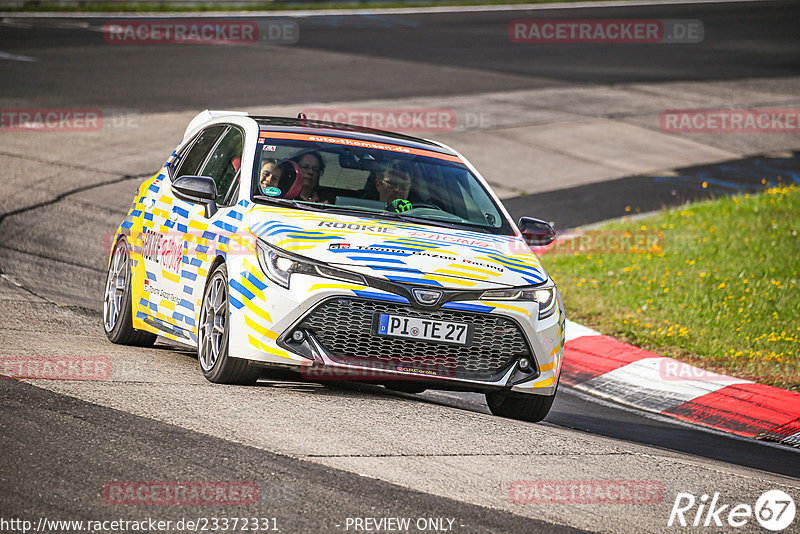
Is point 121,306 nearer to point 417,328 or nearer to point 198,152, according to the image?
point 198,152

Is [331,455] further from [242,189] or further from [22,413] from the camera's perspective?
[242,189]

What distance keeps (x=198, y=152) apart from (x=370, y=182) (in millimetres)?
1523

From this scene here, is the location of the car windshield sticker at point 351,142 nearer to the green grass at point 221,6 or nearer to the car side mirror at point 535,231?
the car side mirror at point 535,231

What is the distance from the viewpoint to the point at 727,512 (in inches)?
219

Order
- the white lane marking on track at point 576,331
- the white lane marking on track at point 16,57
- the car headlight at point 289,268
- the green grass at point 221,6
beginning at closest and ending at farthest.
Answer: the car headlight at point 289,268, the white lane marking on track at point 576,331, the white lane marking on track at point 16,57, the green grass at point 221,6

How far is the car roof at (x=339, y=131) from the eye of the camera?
839 cm

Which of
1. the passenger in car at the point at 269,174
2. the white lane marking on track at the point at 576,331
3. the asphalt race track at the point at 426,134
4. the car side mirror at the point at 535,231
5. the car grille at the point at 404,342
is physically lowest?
the white lane marking on track at the point at 576,331

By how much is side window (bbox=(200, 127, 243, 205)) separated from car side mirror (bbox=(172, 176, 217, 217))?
11cm

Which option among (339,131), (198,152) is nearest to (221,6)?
(198,152)

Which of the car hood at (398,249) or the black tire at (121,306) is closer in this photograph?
the car hood at (398,249)

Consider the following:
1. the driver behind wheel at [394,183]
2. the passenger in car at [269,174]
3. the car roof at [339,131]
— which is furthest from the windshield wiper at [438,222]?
the car roof at [339,131]

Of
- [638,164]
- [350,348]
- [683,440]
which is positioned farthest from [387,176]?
[638,164]

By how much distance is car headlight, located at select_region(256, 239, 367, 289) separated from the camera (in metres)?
6.73

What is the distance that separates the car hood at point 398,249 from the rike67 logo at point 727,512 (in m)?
1.84
